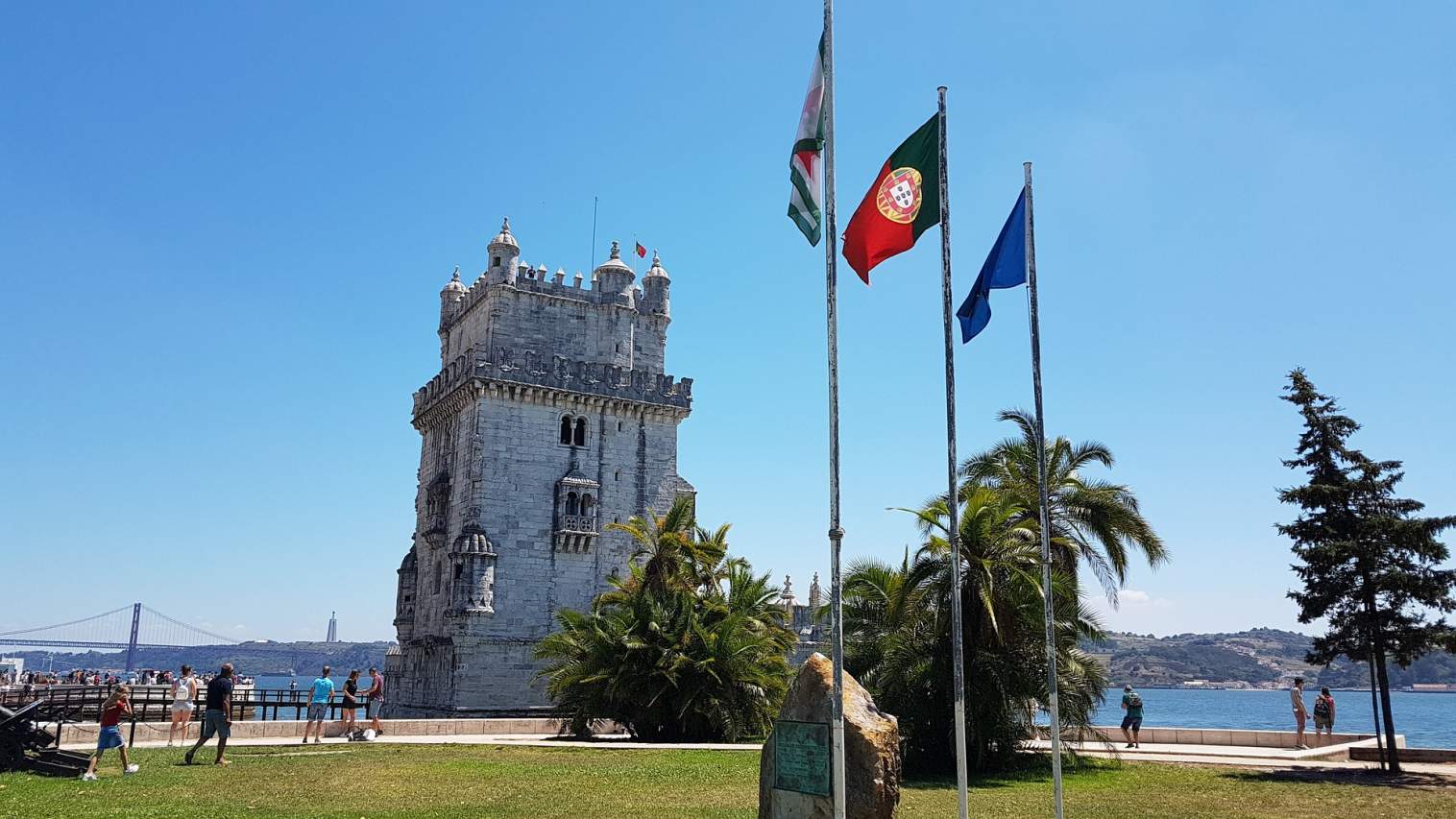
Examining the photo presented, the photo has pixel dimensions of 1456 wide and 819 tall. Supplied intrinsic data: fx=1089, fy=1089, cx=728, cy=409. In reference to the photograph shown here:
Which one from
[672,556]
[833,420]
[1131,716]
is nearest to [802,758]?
[833,420]

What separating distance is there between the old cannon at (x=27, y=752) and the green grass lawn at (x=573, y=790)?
502mm

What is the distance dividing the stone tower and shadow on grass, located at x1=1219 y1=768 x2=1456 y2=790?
2599cm

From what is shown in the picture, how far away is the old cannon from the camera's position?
17.1m

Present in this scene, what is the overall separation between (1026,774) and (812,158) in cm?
1357

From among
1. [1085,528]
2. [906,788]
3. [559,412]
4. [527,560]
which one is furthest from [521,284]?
[906,788]

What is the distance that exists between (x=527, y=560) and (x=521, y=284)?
442 inches

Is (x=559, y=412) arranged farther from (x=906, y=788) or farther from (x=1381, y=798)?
(x=1381, y=798)

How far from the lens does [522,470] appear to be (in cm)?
4178

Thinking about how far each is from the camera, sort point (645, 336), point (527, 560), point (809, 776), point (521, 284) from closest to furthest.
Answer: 1. point (809, 776)
2. point (527, 560)
3. point (521, 284)
4. point (645, 336)

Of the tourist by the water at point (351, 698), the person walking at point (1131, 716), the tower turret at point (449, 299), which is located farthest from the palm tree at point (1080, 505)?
the tower turret at point (449, 299)

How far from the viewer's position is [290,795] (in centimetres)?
1552

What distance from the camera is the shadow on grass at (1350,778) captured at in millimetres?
19391

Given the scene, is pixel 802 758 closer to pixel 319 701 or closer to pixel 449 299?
pixel 319 701

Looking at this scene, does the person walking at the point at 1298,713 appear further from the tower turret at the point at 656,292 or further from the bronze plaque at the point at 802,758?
the tower turret at the point at 656,292
